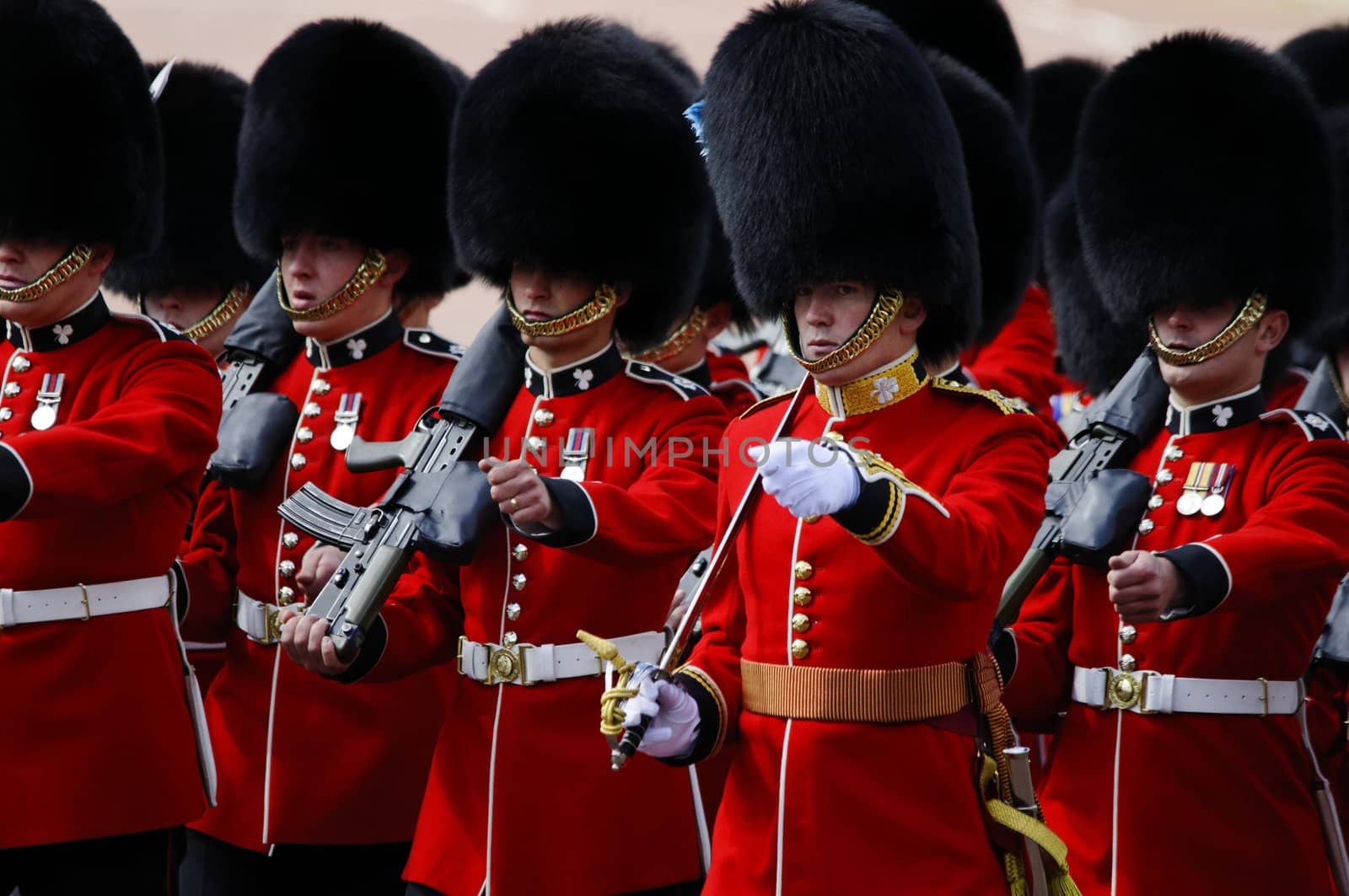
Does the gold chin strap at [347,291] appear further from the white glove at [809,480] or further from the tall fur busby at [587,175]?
the white glove at [809,480]

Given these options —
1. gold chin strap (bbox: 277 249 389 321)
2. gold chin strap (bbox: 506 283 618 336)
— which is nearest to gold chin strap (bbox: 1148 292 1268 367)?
gold chin strap (bbox: 506 283 618 336)

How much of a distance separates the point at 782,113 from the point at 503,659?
3.93 ft

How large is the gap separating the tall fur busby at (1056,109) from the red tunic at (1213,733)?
3786mm

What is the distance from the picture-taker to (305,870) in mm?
4387

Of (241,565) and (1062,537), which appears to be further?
(241,565)

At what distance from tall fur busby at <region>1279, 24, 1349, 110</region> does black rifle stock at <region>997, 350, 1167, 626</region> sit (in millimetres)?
2417

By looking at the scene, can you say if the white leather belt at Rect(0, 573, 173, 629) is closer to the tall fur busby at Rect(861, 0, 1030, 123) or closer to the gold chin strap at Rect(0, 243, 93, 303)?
the gold chin strap at Rect(0, 243, 93, 303)

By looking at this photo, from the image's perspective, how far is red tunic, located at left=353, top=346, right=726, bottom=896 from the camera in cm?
383

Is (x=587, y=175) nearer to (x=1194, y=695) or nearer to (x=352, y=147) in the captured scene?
(x=352, y=147)

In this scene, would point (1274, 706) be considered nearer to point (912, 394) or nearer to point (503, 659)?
point (912, 394)

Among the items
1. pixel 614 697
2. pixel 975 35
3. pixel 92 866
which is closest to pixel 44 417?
pixel 92 866

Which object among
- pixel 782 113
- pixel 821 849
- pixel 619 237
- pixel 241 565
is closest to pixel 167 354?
pixel 241 565

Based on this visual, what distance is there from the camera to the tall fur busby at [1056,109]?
25.2 feet

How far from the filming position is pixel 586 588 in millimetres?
3912
